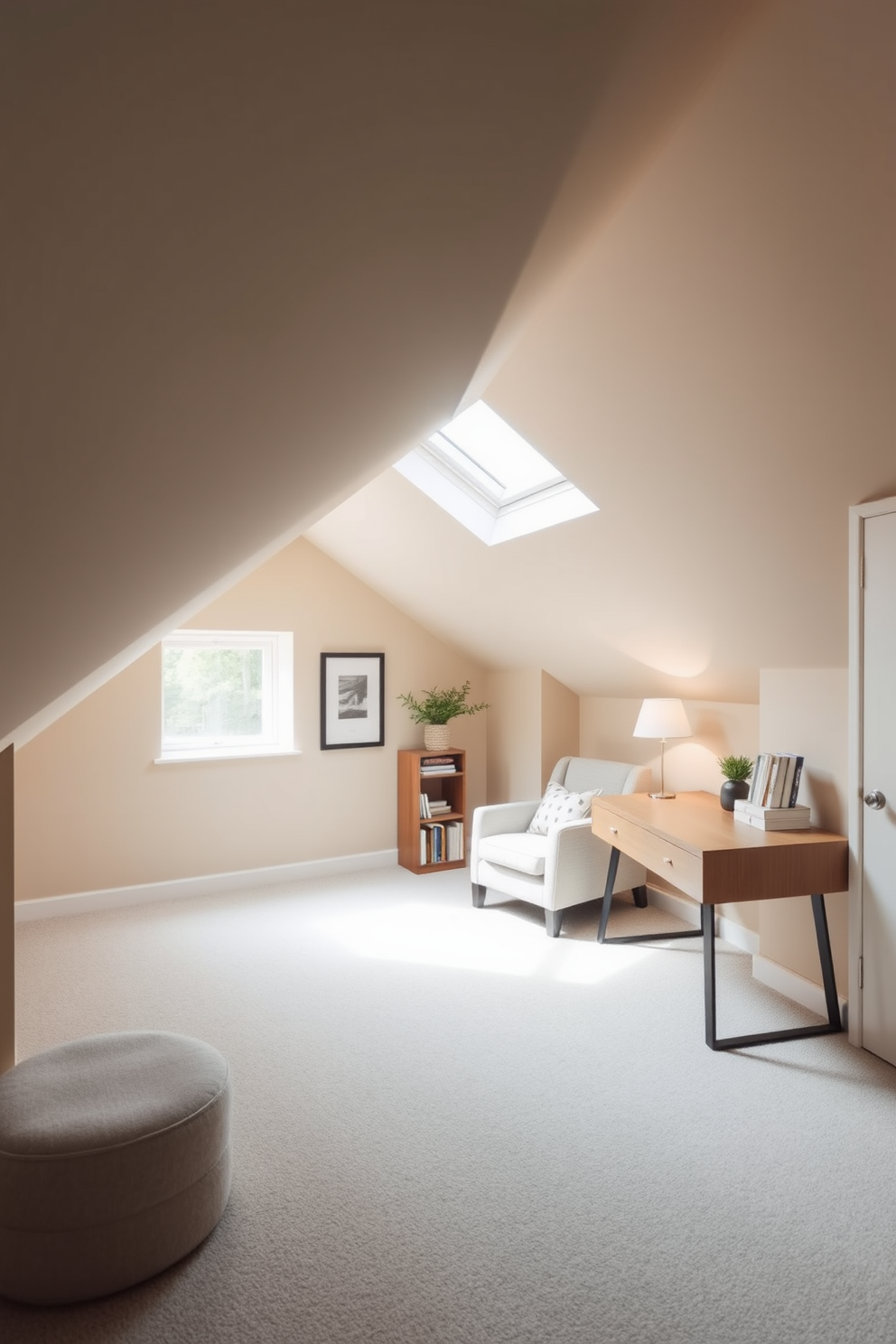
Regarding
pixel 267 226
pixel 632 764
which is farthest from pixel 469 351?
pixel 632 764

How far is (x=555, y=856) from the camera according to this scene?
409 cm

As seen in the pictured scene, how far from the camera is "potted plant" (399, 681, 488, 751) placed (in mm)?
5469

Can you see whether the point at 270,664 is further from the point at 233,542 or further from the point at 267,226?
the point at 267,226

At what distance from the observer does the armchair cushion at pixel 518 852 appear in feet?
13.8

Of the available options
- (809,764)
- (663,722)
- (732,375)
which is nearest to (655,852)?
(809,764)

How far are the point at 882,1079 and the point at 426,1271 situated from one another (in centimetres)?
168

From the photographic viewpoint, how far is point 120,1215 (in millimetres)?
1736

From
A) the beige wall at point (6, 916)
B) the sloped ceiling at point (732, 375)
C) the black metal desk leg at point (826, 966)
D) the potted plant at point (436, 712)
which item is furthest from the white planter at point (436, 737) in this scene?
the beige wall at point (6, 916)

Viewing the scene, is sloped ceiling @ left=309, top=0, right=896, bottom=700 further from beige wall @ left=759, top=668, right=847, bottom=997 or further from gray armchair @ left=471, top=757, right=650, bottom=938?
gray armchair @ left=471, top=757, right=650, bottom=938

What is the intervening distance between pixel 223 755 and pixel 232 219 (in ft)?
15.1

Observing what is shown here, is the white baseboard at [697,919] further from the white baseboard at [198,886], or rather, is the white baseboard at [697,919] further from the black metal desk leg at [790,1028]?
the white baseboard at [198,886]

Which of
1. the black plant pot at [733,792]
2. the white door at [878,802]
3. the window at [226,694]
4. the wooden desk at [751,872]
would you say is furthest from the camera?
the window at [226,694]

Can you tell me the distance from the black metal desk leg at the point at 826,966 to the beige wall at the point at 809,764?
0.14 meters

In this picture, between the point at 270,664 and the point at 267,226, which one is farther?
the point at 270,664
